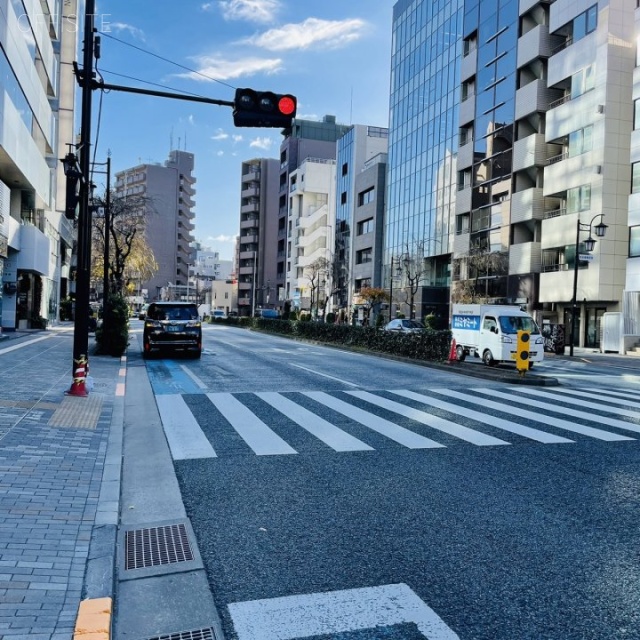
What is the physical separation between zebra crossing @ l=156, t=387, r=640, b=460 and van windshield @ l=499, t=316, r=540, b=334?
7.62m

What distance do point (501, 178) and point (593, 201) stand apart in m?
10.2

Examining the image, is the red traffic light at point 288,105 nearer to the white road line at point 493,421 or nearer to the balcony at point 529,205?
the white road line at point 493,421

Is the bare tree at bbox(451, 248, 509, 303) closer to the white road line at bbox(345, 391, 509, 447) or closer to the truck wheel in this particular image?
the truck wheel

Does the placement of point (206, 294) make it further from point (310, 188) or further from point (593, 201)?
point (593, 201)

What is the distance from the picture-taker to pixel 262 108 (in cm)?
1019

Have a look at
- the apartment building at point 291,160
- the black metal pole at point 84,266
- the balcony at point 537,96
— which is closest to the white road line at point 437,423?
the black metal pole at point 84,266

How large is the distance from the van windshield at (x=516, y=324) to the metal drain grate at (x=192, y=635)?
61.4ft

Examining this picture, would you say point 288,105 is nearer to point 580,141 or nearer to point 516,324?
point 516,324

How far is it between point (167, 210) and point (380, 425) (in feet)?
363

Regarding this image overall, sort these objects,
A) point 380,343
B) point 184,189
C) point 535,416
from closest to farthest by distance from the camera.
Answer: point 535,416 < point 380,343 < point 184,189

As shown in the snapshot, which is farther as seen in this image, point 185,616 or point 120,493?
point 120,493

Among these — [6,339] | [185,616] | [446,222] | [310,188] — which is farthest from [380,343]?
[310,188]

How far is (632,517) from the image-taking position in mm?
4961

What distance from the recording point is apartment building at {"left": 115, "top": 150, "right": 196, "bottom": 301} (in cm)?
11106
